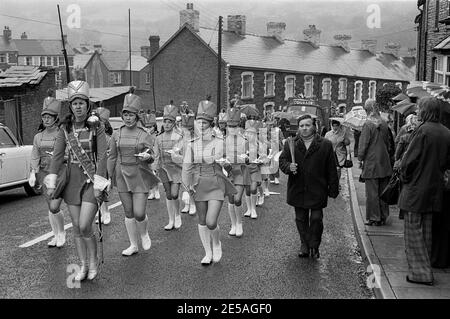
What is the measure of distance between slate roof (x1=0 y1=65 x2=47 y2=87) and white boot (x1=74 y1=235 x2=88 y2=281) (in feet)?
57.2

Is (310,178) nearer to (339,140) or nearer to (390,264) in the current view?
(390,264)

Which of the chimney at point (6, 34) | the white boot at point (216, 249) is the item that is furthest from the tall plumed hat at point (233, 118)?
the chimney at point (6, 34)

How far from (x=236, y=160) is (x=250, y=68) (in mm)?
33126

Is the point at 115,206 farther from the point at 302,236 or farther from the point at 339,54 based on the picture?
the point at 339,54

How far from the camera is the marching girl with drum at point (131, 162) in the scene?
7.82 m

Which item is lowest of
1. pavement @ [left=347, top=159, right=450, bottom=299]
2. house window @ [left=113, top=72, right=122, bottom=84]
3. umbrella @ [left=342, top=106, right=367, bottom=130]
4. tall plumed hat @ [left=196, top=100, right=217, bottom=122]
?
pavement @ [left=347, top=159, right=450, bottom=299]

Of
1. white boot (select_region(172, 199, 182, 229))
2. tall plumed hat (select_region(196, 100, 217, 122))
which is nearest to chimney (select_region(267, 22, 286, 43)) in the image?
white boot (select_region(172, 199, 182, 229))

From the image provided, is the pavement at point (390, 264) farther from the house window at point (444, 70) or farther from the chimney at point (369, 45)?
the chimney at point (369, 45)

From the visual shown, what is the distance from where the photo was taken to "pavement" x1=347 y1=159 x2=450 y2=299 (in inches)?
244

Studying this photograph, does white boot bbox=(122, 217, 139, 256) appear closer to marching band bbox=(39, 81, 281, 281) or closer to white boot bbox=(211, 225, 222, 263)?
marching band bbox=(39, 81, 281, 281)

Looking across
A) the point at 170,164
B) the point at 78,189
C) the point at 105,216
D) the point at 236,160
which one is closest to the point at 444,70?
the point at 236,160
